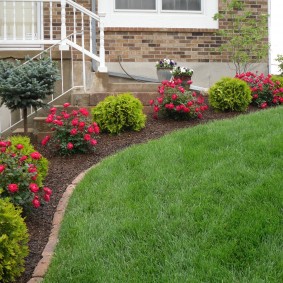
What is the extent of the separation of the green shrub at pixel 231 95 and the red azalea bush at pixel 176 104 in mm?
411

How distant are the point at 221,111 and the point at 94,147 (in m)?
2.65

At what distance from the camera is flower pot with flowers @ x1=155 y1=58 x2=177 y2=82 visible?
1044 cm

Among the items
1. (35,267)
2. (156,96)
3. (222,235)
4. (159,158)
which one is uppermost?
(156,96)

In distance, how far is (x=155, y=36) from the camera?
→ 11453mm

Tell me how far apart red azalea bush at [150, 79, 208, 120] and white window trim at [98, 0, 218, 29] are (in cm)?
310

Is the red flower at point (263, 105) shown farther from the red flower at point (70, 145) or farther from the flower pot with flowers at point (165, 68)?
the red flower at point (70, 145)

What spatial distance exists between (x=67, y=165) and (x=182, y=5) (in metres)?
6.03

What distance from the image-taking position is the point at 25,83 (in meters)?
7.95

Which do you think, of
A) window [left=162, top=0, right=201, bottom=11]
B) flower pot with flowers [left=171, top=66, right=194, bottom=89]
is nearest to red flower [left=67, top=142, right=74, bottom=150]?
flower pot with flowers [left=171, top=66, right=194, bottom=89]

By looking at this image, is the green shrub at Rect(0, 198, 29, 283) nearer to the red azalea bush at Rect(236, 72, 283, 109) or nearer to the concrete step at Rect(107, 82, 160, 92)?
the concrete step at Rect(107, 82, 160, 92)

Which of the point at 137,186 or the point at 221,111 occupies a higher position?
the point at 221,111

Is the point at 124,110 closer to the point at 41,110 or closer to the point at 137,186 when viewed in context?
the point at 41,110

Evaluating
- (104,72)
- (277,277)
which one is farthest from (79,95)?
(277,277)

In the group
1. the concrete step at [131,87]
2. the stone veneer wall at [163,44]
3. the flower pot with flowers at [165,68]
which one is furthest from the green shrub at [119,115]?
the stone veneer wall at [163,44]
